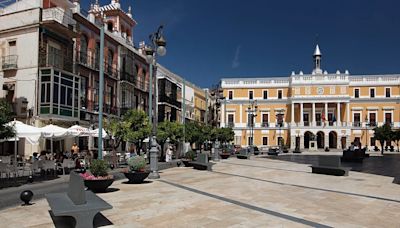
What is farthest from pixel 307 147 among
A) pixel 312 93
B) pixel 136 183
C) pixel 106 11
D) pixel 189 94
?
pixel 136 183

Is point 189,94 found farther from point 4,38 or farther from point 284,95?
point 4,38

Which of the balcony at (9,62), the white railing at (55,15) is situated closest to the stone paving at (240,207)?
the white railing at (55,15)

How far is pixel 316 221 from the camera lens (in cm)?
730

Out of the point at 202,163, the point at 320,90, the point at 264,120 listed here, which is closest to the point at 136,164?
the point at 202,163

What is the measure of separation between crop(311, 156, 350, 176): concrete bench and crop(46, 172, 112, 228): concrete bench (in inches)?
491

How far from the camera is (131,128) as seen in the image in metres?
20.8

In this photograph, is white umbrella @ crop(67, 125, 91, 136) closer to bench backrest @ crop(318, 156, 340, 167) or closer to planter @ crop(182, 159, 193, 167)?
planter @ crop(182, 159, 193, 167)

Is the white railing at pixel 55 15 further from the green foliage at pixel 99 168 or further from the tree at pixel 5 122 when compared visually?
the green foliage at pixel 99 168

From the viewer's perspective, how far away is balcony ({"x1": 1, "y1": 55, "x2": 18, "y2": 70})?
24.8m

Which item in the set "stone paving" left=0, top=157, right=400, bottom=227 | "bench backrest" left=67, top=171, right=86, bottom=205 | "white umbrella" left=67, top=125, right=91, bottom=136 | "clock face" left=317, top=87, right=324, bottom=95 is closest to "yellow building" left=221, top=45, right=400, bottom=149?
"clock face" left=317, top=87, right=324, bottom=95

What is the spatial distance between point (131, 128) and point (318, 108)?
52948mm

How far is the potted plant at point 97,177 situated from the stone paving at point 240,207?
0.36m

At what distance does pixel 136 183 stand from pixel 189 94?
44.8 metres

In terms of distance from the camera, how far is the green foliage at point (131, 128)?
2034cm
